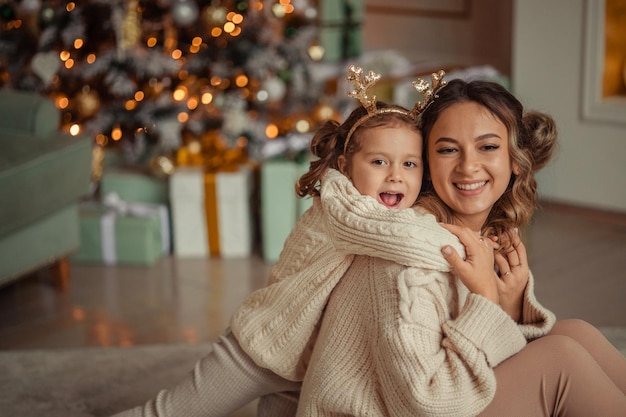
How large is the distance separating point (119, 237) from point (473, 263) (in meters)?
2.48

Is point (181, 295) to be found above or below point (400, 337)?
below

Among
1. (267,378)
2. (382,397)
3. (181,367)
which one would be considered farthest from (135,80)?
(382,397)

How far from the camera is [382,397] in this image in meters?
1.63

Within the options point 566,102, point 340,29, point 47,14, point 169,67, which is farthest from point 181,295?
point 340,29

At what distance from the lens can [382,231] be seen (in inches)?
63.1

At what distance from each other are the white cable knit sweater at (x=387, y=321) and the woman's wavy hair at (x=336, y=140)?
9 cm

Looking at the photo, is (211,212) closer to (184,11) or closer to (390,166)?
(184,11)

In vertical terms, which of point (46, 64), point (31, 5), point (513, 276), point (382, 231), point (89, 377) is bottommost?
point (89, 377)

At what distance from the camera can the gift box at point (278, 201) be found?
3832 mm

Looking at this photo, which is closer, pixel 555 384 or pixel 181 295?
pixel 555 384

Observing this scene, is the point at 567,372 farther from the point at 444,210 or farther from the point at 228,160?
the point at 228,160

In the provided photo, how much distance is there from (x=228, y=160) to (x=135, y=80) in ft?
1.89

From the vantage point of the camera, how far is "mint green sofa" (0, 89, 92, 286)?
3.19 m

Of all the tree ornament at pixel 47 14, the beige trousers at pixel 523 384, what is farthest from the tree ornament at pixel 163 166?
the beige trousers at pixel 523 384
